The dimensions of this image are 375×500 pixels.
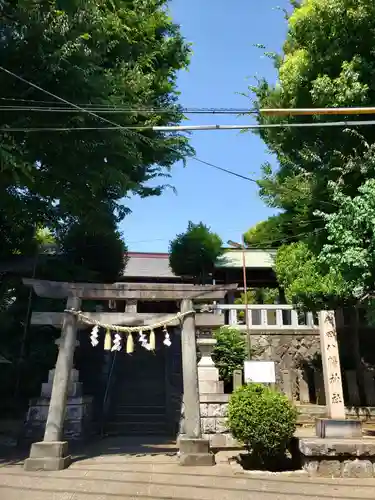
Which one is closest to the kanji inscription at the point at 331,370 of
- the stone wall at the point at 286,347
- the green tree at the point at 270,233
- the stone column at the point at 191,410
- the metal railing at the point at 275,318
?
the stone column at the point at 191,410

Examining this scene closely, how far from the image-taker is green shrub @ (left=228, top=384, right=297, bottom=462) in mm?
7656

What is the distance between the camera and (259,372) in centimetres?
1005

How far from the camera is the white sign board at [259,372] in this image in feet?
32.9

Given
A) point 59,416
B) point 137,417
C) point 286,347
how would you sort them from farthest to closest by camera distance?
point 286,347 → point 137,417 → point 59,416

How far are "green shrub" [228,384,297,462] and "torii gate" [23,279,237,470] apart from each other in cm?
86

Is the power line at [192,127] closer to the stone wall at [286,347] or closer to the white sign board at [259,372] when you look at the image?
the white sign board at [259,372]

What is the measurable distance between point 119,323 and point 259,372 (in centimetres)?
360

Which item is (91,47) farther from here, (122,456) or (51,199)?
(122,456)

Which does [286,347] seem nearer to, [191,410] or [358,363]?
[358,363]

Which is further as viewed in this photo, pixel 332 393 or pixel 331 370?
pixel 331 370

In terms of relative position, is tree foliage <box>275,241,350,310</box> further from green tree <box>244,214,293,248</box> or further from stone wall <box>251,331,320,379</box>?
green tree <box>244,214,293,248</box>

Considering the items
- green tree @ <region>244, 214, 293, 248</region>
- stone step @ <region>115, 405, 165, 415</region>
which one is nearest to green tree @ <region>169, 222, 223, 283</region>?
green tree @ <region>244, 214, 293, 248</region>

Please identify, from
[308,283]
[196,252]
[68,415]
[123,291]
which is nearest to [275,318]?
[308,283]

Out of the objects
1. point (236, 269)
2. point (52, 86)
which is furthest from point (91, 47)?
point (236, 269)
